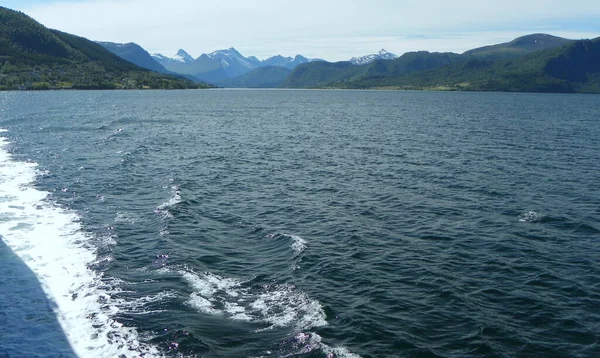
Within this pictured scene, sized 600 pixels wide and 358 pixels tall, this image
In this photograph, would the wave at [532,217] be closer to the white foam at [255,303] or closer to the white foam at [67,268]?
the white foam at [255,303]

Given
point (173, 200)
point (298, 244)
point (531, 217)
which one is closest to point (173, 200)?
point (173, 200)

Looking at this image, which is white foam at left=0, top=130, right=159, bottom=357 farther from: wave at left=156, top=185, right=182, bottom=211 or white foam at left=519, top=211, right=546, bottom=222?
white foam at left=519, top=211, right=546, bottom=222

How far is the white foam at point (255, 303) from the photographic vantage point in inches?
1016

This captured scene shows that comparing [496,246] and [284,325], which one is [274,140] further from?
[284,325]

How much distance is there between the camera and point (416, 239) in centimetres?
3894

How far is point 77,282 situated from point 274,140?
7371 cm

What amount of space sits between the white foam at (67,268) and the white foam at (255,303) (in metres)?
4.99

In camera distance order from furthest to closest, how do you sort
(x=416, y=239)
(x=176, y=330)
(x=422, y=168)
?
(x=422, y=168) → (x=416, y=239) → (x=176, y=330)

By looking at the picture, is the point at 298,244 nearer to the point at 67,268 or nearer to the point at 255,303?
the point at 255,303

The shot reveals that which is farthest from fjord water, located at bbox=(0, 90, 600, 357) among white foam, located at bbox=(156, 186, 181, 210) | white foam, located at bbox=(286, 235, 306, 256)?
white foam, located at bbox=(156, 186, 181, 210)

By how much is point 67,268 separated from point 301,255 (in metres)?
16.8

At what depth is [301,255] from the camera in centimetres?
3531

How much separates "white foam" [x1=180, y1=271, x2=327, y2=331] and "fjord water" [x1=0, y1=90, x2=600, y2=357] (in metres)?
0.14

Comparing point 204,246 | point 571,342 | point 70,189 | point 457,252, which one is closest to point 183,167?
point 70,189
